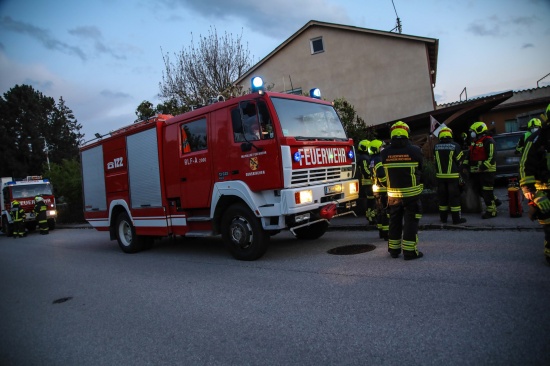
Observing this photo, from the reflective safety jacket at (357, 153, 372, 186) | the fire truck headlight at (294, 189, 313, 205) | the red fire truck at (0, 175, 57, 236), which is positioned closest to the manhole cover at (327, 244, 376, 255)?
the fire truck headlight at (294, 189, 313, 205)

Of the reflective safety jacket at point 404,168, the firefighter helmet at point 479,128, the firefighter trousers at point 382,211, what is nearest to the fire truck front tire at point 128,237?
the firefighter trousers at point 382,211

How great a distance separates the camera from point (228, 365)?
3.04 metres

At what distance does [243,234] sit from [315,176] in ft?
5.10

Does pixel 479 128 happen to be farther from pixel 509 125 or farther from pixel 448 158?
pixel 509 125

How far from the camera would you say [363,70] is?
20797 mm

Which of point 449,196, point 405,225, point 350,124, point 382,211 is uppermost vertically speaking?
point 350,124

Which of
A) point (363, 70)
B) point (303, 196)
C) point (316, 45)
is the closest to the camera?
point (303, 196)

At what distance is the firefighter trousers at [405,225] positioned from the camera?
536 centimetres

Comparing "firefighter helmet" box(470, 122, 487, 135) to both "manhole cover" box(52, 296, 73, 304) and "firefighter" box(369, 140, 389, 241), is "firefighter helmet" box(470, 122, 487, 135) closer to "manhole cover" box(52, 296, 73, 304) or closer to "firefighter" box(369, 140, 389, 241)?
"firefighter" box(369, 140, 389, 241)

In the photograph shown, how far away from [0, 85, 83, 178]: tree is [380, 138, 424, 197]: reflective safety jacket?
47333mm

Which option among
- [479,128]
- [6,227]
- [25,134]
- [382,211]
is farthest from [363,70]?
[25,134]

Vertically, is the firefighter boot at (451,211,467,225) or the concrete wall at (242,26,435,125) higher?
the concrete wall at (242,26,435,125)

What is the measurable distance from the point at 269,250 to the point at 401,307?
3.80 meters

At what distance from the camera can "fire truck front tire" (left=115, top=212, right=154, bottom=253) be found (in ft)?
29.0
